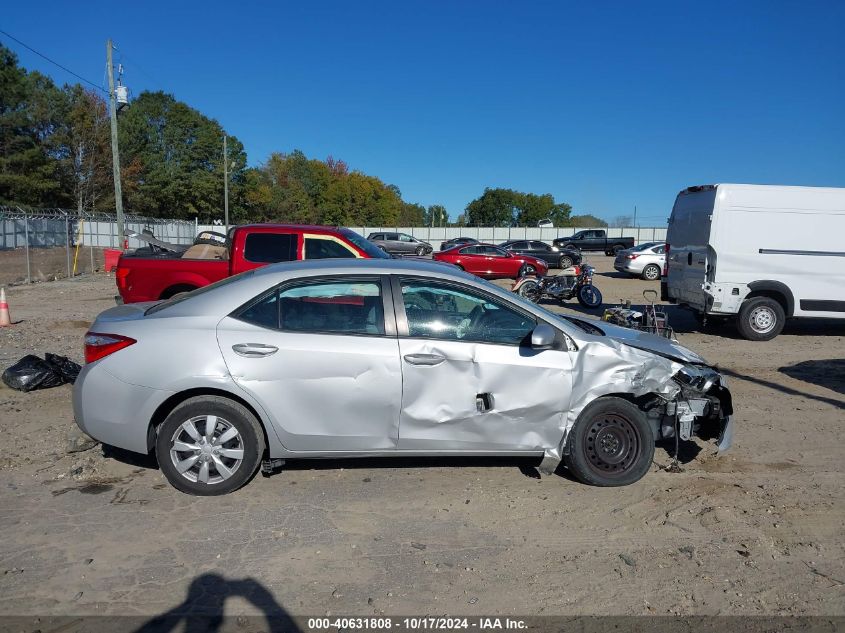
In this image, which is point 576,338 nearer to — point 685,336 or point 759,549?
point 759,549

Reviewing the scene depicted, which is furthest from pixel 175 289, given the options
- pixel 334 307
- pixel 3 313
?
pixel 334 307

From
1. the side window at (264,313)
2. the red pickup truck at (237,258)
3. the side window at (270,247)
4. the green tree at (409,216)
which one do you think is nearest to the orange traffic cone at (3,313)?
the red pickup truck at (237,258)

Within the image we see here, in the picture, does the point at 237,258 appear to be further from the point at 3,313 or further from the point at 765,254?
the point at 765,254

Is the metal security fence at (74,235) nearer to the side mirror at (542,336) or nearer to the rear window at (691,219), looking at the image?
the rear window at (691,219)

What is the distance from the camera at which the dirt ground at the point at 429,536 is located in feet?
10.5

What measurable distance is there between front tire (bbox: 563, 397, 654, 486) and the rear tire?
20875mm

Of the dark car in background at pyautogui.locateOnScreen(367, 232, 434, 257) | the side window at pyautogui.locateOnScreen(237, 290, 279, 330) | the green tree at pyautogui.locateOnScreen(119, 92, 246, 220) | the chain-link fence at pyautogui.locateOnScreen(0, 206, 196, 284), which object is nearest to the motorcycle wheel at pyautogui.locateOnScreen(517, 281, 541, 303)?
the side window at pyautogui.locateOnScreen(237, 290, 279, 330)

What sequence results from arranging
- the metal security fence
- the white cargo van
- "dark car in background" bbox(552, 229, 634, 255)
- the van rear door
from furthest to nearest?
→ "dark car in background" bbox(552, 229, 634, 255)
the metal security fence
the van rear door
the white cargo van

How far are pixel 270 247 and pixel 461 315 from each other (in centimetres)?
524

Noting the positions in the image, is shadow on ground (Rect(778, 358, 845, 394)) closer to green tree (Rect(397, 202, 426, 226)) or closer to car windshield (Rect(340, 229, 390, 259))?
car windshield (Rect(340, 229, 390, 259))

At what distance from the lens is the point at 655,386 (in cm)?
452

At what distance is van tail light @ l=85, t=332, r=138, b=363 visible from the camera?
423cm

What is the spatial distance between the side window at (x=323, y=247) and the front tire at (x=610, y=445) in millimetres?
5268

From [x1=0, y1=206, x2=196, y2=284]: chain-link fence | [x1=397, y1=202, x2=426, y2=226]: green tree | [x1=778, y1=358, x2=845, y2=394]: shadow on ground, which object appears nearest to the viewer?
[x1=778, y1=358, x2=845, y2=394]: shadow on ground
